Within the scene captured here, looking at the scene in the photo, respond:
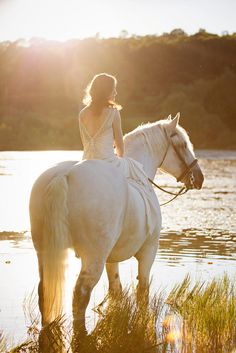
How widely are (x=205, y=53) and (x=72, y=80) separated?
25403 millimetres

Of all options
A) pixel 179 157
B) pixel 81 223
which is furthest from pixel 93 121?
pixel 179 157

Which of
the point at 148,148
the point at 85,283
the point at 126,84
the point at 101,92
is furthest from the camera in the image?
the point at 126,84

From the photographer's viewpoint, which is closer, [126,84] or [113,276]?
[113,276]

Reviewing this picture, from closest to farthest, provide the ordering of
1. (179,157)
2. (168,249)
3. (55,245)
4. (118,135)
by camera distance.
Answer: (55,245), (118,135), (179,157), (168,249)

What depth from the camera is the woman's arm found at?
7.11 m

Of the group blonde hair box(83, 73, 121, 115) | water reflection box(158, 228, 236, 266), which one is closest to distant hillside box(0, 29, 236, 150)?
water reflection box(158, 228, 236, 266)

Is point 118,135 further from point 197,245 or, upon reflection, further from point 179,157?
point 197,245

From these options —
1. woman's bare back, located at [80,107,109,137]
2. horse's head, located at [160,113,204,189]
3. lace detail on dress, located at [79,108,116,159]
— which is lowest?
horse's head, located at [160,113,204,189]

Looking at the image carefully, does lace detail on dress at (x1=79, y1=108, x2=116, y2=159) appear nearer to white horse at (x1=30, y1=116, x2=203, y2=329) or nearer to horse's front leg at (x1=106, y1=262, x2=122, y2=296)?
white horse at (x1=30, y1=116, x2=203, y2=329)

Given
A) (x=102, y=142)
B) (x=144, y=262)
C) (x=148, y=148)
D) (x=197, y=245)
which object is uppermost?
(x=102, y=142)

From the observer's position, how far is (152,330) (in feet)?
20.9

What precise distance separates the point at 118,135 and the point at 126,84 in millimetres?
99976

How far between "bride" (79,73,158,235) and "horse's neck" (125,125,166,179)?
0.89 metres

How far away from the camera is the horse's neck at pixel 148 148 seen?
8.05m
